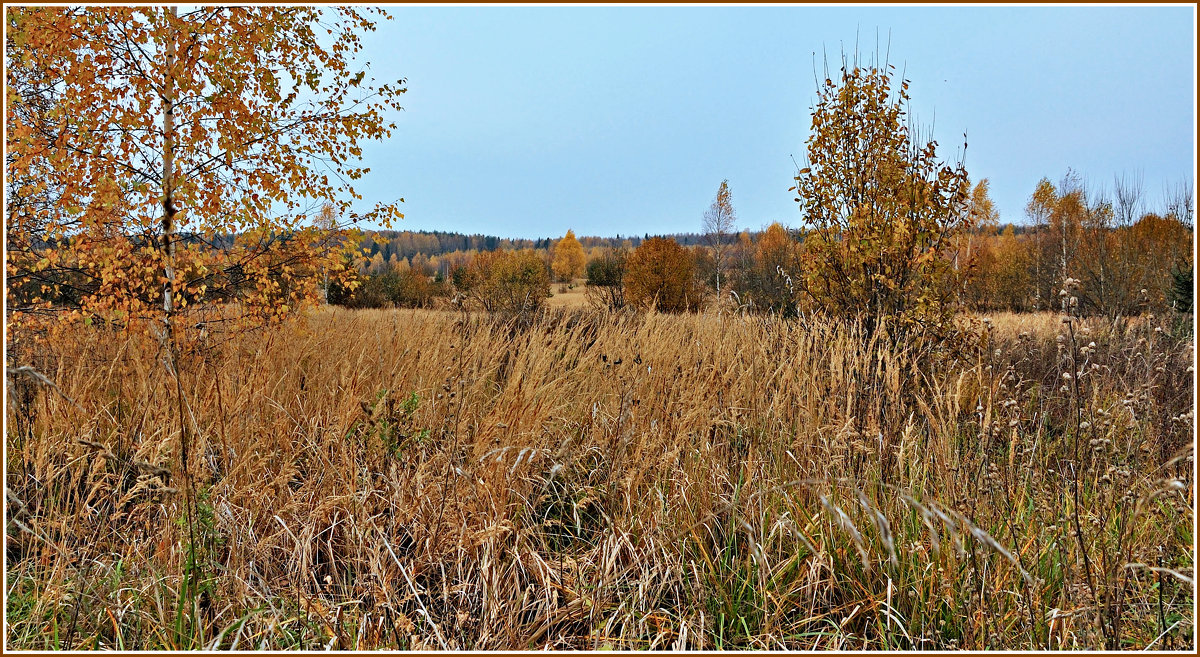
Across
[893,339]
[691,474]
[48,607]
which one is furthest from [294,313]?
[893,339]

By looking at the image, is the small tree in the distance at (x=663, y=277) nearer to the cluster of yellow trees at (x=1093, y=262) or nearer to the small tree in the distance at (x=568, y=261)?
the cluster of yellow trees at (x=1093, y=262)

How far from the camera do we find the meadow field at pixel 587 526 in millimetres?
1836

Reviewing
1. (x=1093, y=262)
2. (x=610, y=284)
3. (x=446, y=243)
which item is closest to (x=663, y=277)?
(x=610, y=284)

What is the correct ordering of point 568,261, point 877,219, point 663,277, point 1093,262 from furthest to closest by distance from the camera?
point 568,261 < point 663,277 < point 1093,262 < point 877,219

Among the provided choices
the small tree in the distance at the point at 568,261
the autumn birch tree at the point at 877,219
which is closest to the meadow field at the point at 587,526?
the autumn birch tree at the point at 877,219

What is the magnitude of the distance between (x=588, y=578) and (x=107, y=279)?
167 inches

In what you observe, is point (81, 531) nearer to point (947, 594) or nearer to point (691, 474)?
point (691, 474)

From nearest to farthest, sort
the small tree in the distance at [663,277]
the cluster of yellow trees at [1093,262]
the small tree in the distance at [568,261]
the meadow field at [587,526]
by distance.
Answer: the meadow field at [587,526] < the cluster of yellow trees at [1093,262] < the small tree in the distance at [663,277] < the small tree in the distance at [568,261]

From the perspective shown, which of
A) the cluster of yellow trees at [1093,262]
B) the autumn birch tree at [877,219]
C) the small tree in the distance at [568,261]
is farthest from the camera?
the small tree in the distance at [568,261]

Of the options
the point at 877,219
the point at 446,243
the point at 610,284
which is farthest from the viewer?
the point at 446,243

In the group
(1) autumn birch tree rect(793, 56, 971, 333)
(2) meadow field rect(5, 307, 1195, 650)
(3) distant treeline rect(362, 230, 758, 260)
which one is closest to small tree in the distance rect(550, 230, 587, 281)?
(3) distant treeline rect(362, 230, 758, 260)

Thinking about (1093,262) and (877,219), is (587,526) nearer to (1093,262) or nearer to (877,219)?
(877,219)

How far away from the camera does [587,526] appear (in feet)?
8.52

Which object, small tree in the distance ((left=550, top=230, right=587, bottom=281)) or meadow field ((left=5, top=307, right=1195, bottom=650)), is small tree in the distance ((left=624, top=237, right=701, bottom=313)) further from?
small tree in the distance ((left=550, top=230, right=587, bottom=281))
